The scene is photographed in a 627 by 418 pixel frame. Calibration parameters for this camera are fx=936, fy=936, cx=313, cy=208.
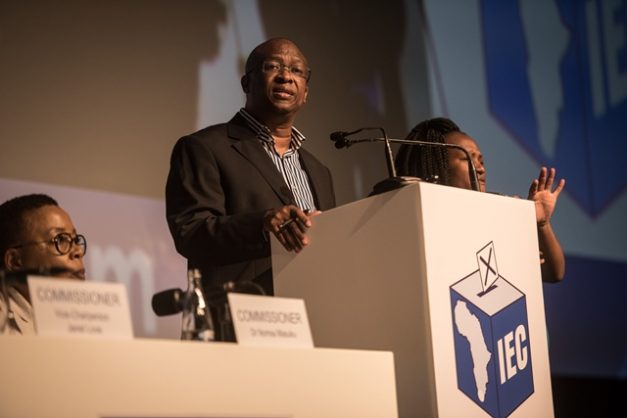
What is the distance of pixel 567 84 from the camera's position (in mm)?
4719

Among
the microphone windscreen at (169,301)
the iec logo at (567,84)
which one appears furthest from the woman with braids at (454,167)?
the iec logo at (567,84)

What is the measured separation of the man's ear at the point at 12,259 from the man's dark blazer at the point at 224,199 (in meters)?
0.40

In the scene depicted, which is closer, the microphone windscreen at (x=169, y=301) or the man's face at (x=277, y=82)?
the microphone windscreen at (x=169, y=301)

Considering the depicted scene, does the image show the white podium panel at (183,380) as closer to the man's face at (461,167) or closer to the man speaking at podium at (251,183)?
the man speaking at podium at (251,183)

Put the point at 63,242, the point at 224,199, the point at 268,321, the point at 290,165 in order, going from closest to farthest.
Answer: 1. the point at 268,321
2. the point at 63,242
3. the point at 224,199
4. the point at 290,165

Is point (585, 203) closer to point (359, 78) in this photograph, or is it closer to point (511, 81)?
point (511, 81)

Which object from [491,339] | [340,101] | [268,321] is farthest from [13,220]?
[340,101]

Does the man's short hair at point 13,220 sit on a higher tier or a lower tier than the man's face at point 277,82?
lower

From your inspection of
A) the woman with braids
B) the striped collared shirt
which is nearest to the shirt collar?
the striped collared shirt

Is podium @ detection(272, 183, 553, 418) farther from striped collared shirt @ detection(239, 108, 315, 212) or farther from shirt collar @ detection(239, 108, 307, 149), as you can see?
shirt collar @ detection(239, 108, 307, 149)

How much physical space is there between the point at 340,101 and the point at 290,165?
4.40 feet

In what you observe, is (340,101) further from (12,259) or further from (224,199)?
(12,259)

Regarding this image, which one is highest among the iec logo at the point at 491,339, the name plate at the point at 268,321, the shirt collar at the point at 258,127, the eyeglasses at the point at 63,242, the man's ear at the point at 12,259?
the shirt collar at the point at 258,127

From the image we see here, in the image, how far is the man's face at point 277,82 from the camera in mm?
2812
